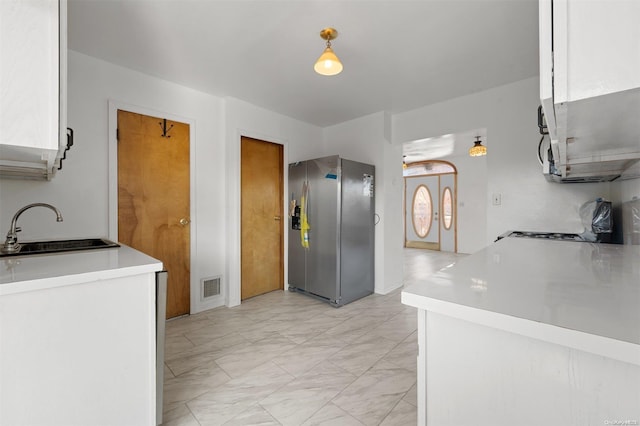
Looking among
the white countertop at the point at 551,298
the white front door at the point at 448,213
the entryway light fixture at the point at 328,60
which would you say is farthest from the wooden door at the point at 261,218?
the white front door at the point at 448,213

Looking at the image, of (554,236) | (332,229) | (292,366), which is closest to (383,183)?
(332,229)

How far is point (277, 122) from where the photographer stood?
3.63m

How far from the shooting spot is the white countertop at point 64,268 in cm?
94

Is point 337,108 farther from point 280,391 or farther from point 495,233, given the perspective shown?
point 280,391

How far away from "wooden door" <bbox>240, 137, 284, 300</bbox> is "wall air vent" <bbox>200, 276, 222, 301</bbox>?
1.10 ft

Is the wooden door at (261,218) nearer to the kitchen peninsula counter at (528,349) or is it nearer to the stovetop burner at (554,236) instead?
the stovetop burner at (554,236)

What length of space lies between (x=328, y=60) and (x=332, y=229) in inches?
70.9

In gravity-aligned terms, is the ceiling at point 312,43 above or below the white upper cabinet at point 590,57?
above

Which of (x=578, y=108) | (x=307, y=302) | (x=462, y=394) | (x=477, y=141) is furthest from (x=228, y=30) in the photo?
(x=477, y=141)

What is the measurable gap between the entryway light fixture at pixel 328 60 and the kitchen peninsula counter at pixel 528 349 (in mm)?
1594

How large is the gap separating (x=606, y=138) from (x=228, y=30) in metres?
2.22

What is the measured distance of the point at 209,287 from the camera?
10.0ft

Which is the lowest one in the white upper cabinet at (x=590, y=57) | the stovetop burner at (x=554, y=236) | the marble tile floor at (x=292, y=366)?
the marble tile floor at (x=292, y=366)

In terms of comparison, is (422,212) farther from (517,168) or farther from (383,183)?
(517,168)
